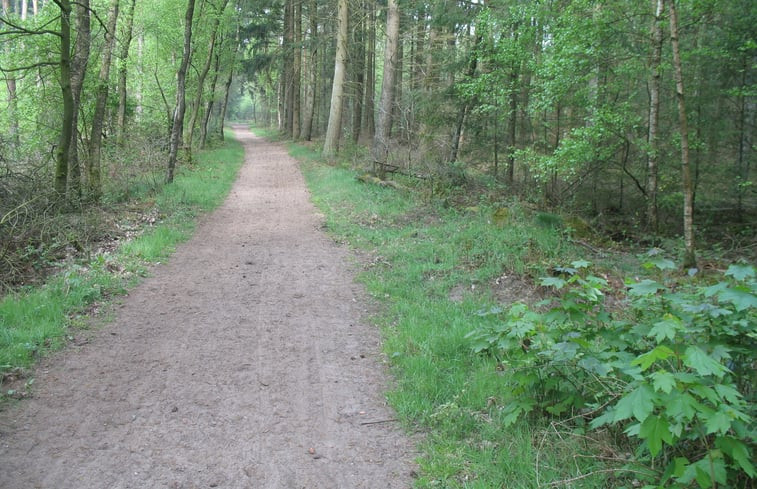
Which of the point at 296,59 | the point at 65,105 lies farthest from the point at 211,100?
the point at 65,105

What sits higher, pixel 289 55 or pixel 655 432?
pixel 289 55

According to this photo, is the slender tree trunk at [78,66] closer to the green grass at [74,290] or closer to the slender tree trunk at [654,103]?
the green grass at [74,290]

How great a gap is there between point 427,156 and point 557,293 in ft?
29.6

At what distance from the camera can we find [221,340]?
19.5 feet

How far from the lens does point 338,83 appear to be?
73.5 ft

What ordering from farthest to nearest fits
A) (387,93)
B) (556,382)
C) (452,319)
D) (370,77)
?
(370,77) → (387,93) → (452,319) → (556,382)

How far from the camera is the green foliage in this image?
2477mm

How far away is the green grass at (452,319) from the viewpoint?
3.57 meters

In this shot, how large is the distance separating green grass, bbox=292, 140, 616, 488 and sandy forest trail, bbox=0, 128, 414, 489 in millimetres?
314

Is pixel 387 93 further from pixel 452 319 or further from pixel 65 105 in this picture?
pixel 452 319

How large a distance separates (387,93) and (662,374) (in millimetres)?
16126

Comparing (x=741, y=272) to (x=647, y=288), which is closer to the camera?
(x=741, y=272)

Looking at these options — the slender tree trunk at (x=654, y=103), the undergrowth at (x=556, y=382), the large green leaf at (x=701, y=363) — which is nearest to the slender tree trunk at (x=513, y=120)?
the slender tree trunk at (x=654, y=103)

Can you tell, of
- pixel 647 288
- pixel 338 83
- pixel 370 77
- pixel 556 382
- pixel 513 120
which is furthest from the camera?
pixel 370 77
